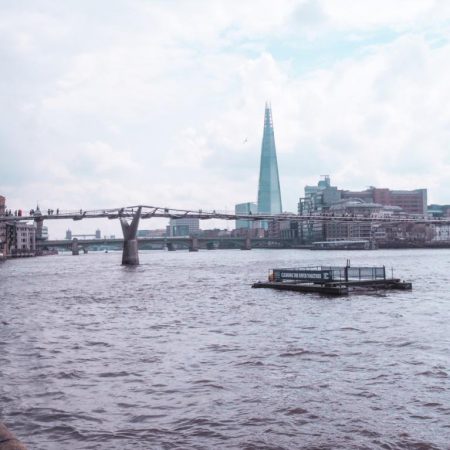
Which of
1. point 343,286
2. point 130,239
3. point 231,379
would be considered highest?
point 130,239

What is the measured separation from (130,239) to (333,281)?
248ft

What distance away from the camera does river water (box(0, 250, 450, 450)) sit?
16.6 metres

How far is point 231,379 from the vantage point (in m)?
22.4

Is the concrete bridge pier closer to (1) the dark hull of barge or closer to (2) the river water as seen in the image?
(1) the dark hull of barge

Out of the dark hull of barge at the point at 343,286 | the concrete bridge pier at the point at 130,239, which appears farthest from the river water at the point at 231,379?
the concrete bridge pier at the point at 130,239

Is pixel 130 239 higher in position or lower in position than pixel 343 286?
higher

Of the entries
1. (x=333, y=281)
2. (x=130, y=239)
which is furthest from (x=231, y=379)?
(x=130, y=239)

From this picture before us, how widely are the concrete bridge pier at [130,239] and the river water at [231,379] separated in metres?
83.5

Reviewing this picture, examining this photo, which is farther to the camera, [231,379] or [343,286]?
[343,286]

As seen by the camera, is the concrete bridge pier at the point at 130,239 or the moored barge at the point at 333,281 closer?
the moored barge at the point at 333,281

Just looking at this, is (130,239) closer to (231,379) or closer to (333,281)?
(333,281)

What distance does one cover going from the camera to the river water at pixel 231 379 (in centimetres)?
1661

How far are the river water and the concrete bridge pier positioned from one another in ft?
274

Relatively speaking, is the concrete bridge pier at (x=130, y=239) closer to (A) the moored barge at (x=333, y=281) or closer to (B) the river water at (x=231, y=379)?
(A) the moored barge at (x=333, y=281)
